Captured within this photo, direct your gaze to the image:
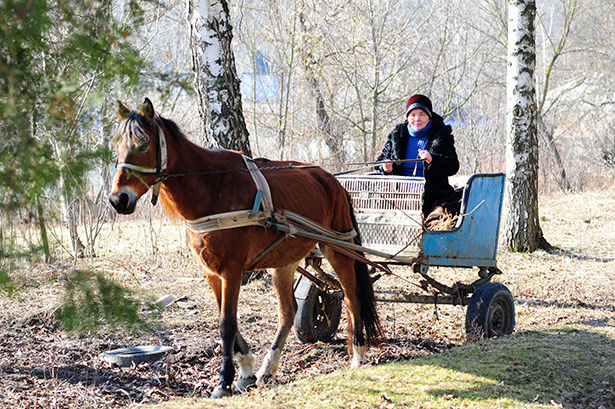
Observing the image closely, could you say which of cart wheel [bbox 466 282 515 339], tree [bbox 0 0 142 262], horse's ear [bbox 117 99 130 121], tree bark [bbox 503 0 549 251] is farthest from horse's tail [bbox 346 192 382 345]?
tree bark [bbox 503 0 549 251]

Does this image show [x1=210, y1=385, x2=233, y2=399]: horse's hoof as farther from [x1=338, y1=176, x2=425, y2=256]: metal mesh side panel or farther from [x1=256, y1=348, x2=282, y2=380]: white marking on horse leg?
[x1=338, y1=176, x2=425, y2=256]: metal mesh side panel

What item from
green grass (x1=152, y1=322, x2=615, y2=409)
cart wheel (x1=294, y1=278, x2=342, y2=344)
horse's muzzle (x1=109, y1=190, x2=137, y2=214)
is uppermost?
horse's muzzle (x1=109, y1=190, x2=137, y2=214)

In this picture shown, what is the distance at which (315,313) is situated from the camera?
6809 millimetres

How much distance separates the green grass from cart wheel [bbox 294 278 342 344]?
130 centimetres

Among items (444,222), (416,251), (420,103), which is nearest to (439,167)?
(444,222)

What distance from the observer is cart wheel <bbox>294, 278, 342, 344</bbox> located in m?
6.62

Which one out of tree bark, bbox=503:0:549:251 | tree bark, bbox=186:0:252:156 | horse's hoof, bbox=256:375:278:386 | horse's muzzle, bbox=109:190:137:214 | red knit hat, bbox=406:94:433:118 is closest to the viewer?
horse's muzzle, bbox=109:190:137:214

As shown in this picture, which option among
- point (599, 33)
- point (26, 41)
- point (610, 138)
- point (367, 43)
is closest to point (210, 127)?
point (26, 41)

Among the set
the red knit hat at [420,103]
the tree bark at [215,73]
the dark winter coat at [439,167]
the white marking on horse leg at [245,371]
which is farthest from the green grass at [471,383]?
the tree bark at [215,73]

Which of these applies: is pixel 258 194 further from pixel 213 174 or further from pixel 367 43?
pixel 367 43

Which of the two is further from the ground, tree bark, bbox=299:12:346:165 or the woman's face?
tree bark, bbox=299:12:346:165

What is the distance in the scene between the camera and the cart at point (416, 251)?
629 cm

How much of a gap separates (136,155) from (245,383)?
2010 mm

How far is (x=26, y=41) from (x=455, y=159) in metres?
4.53
